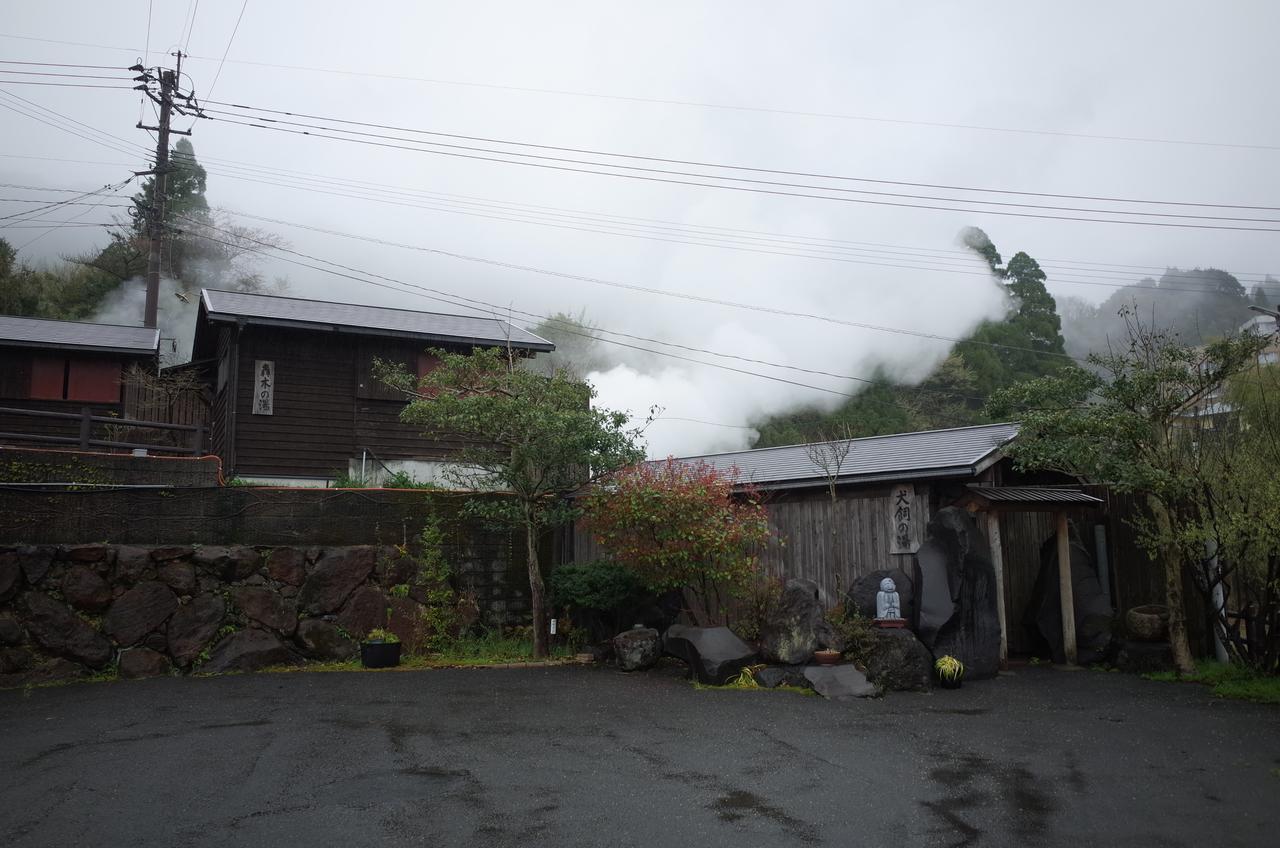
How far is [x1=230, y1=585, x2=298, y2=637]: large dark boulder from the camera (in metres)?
11.8

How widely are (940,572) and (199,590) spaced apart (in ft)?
30.8

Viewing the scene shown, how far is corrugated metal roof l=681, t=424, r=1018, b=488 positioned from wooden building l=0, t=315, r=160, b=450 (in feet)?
Result: 43.3

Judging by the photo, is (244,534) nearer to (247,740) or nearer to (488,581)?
(488,581)

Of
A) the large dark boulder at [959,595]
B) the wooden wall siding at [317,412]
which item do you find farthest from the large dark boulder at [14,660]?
the large dark boulder at [959,595]

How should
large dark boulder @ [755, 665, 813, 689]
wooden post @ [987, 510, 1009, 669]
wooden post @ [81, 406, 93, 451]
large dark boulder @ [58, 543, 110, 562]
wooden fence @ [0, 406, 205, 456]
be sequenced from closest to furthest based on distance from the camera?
large dark boulder @ [755, 665, 813, 689], large dark boulder @ [58, 543, 110, 562], wooden post @ [987, 510, 1009, 669], wooden post @ [81, 406, 93, 451], wooden fence @ [0, 406, 205, 456]

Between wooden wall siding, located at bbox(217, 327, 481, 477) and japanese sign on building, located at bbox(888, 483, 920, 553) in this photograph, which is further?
wooden wall siding, located at bbox(217, 327, 481, 477)

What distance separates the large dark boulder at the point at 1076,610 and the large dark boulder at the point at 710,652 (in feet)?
15.1

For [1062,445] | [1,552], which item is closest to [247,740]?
[1,552]

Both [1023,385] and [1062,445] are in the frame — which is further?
[1023,385]

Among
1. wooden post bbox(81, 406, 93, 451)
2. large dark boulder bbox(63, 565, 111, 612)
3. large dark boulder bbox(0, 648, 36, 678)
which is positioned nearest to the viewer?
large dark boulder bbox(0, 648, 36, 678)

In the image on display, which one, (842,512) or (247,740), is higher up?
(842,512)

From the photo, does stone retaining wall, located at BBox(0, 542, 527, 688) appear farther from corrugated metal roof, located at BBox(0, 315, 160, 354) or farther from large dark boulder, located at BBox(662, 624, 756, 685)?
corrugated metal roof, located at BBox(0, 315, 160, 354)

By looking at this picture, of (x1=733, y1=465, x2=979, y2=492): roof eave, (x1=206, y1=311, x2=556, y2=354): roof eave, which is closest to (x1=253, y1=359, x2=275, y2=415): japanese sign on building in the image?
(x1=206, y1=311, x2=556, y2=354): roof eave

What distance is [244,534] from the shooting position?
12.2 metres
